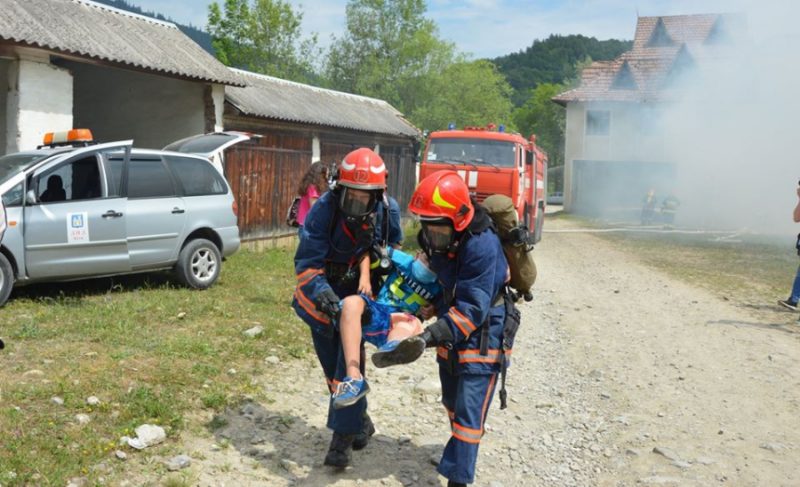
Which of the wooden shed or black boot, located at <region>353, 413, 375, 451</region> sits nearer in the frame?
black boot, located at <region>353, 413, 375, 451</region>

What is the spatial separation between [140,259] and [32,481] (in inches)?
194

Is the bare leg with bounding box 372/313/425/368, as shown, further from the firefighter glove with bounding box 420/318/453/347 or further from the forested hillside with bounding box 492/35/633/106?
the forested hillside with bounding box 492/35/633/106

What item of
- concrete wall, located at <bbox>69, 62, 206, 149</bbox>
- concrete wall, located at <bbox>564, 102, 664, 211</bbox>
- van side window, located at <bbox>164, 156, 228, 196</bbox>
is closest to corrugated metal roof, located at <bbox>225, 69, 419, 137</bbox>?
concrete wall, located at <bbox>69, 62, 206, 149</bbox>

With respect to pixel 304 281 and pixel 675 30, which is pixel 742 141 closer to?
pixel 675 30

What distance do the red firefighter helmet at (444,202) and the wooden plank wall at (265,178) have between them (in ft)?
34.0

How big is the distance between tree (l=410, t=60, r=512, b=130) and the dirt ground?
114 feet

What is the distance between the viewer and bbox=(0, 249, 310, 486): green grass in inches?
159

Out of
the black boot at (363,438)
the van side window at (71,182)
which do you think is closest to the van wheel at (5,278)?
the van side window at (71,182)

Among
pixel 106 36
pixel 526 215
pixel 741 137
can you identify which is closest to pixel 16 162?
pixel 106 36

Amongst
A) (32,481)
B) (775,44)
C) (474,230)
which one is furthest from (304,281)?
(775,44)

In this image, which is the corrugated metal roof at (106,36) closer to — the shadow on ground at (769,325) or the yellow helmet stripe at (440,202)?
the yellow helmet stripe at (440,202)

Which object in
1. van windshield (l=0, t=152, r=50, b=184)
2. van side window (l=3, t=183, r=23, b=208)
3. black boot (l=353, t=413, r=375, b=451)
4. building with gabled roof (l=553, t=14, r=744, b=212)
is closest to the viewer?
black boot (l=353, t=413, r=375, b=451)

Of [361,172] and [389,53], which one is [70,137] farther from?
[389,53]

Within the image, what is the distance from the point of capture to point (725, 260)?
15039 mm
